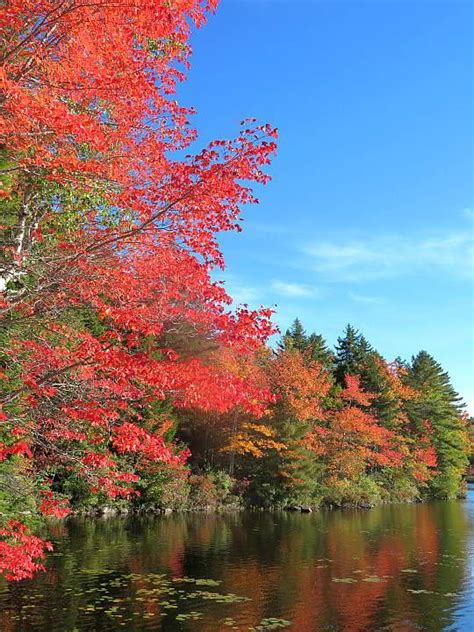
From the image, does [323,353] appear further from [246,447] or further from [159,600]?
[159,600]

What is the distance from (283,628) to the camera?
12.0m

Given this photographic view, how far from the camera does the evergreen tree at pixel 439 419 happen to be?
6619 cm

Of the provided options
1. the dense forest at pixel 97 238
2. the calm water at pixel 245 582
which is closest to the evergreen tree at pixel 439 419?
the calm water at pixel 245 582

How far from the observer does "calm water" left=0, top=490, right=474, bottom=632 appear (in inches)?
495

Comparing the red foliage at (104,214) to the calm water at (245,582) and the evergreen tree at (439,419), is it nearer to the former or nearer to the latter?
the calm water at (245,582)

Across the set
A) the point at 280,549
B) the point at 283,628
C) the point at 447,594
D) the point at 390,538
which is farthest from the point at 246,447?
the point at 283,628

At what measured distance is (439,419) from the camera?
231ft

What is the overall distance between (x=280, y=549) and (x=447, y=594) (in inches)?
342

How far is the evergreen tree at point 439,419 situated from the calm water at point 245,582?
39.6 meters

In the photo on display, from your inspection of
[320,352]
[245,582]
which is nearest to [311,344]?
[320,352]

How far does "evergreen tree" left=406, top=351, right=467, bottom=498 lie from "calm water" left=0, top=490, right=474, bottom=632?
1558 inches

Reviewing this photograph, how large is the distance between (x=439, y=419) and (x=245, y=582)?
59.5 meters

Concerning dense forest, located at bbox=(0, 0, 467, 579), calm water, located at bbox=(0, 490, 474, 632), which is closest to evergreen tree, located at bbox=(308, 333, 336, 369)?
calm water, located at bbox=(0, 490, 474, 632)

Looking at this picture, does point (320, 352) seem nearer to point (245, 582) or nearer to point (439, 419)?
point (439, 419)
